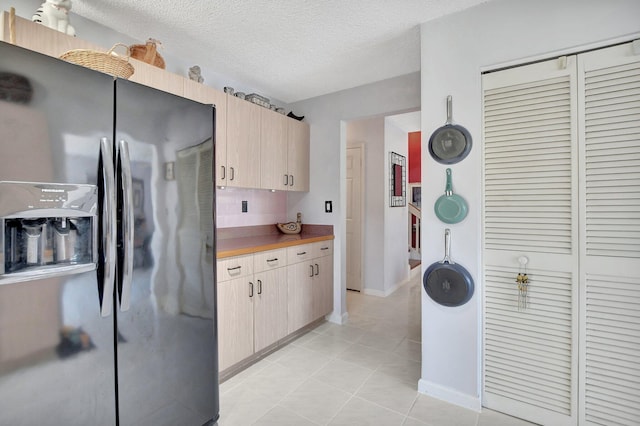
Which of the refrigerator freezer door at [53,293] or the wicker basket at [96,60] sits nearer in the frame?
the refrigerator freezer door at [53,293]

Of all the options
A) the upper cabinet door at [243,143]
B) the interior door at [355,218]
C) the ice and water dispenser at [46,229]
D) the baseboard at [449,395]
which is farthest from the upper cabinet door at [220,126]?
the interior door at [355,218]

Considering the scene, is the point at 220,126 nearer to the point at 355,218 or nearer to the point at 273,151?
the point at 273,151

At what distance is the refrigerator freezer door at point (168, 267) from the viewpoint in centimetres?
127

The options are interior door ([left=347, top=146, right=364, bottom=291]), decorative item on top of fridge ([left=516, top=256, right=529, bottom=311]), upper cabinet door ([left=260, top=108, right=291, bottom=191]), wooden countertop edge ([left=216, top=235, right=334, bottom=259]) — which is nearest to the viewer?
decorative item on top of fridge ([left=516, top=256, right=529, bottom=311])

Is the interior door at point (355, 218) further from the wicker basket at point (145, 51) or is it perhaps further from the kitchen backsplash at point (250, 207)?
the wicker basket at point (145, 51)

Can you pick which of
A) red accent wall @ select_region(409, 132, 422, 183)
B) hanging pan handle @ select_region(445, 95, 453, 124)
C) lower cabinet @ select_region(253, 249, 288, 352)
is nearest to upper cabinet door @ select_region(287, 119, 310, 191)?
lower cabinet @ select_region(253, 249, 288, 352)

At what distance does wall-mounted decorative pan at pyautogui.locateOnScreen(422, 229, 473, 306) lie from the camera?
1821mm

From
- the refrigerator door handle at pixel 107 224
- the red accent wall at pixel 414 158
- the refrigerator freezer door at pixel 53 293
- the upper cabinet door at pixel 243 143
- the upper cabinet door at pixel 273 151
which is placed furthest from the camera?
the red accent wall at pixel 414 158

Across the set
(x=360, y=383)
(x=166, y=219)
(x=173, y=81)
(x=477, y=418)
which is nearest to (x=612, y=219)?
(x=477, y=418)

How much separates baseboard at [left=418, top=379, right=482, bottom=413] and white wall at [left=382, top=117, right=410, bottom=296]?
2263 millimetres

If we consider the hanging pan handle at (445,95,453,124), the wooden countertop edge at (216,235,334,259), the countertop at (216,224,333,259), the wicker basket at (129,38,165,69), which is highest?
the wicker basket at (129,38,165,69)

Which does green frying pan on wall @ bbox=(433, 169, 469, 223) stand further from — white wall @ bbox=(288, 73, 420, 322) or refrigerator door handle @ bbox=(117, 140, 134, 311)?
refrigerator door handle @ bbox=(117, 140, 134, 311)

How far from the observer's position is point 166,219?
1.38m

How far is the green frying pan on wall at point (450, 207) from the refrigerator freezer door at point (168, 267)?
4.54ft
